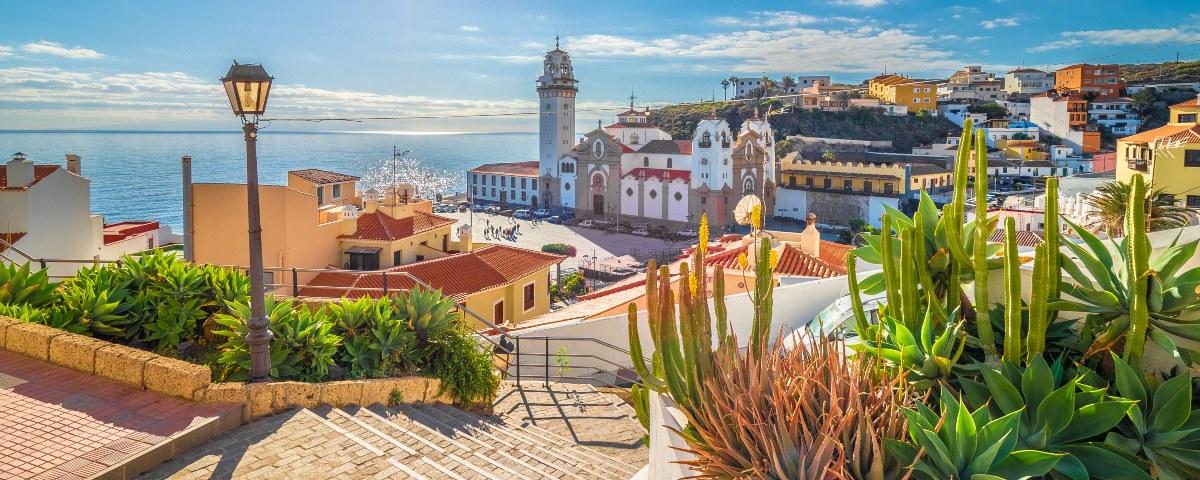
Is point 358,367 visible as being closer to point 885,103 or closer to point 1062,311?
point 1062,311

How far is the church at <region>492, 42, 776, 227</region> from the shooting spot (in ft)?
178

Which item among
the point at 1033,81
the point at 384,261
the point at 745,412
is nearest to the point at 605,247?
the point at 384,261

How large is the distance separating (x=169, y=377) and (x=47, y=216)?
961cm

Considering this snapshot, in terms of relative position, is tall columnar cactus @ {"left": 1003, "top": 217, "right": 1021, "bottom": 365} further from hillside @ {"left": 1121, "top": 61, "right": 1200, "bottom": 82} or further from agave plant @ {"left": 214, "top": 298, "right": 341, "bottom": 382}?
hillside @ {"left": 1121, "top": 61, "right": 1200, "bottom": 82}

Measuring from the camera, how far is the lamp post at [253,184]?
19.5 feet

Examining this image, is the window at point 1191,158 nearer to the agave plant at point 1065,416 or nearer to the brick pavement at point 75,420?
the agave plant at point 1065,416

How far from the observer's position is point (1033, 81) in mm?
103375

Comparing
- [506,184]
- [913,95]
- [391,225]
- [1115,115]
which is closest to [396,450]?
[391,225]

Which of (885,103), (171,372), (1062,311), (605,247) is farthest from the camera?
Result: (885,103)

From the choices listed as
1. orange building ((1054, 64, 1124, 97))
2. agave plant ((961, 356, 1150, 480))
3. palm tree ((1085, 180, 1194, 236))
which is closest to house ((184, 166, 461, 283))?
agave plant ((961, 356, 1150, 480))

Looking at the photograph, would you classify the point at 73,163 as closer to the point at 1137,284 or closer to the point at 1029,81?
the point at 1137,284

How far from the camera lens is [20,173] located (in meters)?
12.8

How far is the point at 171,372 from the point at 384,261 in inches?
511

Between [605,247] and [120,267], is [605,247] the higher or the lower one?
the lower one
